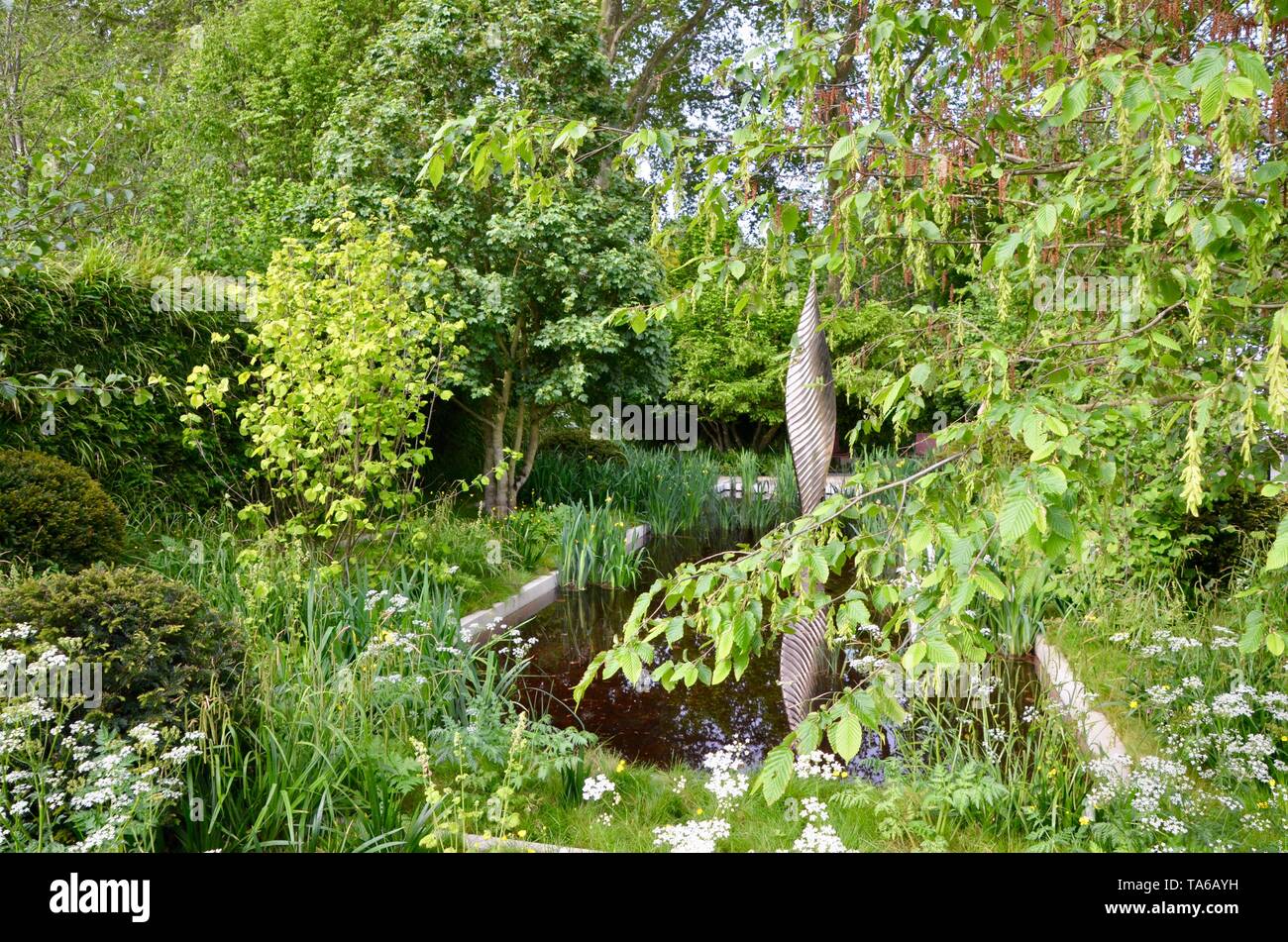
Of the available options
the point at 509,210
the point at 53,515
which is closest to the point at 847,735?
the point at 53,515

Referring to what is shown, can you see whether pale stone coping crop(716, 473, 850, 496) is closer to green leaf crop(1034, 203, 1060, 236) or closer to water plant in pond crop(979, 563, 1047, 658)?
water plant in pond crop(979, 563, 1047, 658)

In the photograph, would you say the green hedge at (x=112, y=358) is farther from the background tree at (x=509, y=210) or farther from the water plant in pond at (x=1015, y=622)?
the water plant in pond at (x=1015, y=622)

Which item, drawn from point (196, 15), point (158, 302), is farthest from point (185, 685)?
point (196, 15)

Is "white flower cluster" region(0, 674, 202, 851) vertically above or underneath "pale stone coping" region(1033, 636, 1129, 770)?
above

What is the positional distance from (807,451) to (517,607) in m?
3.51

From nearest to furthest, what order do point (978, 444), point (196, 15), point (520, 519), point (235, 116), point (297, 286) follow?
point (978, 444) → point (297, 286) → point (520, 519) → point (235, 116) → point (196, 15)

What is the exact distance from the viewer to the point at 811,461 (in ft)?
13.0

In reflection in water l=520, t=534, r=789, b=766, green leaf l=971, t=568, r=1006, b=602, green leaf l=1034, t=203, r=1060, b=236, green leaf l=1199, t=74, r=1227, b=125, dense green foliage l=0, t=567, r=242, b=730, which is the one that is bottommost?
reflection in water l=520, t=534, r=789, b=766

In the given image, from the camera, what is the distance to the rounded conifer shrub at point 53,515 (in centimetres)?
468

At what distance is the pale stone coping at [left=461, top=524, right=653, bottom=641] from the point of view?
6.07m

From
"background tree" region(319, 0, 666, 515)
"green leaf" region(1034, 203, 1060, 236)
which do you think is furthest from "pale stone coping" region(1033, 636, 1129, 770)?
"background tree" region(319, 0, 666, 515)

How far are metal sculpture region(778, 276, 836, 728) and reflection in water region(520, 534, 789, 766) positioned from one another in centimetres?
36

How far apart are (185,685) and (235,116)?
416 inches
